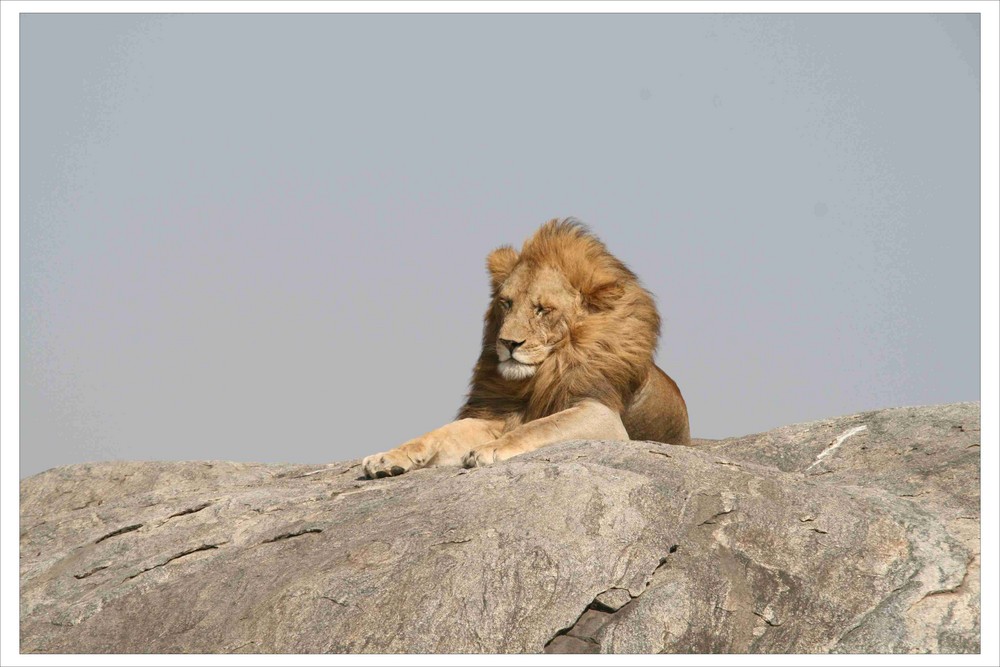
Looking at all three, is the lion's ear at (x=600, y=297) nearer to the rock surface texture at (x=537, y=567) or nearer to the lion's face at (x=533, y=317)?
the lion's face at (x=533, y=317)

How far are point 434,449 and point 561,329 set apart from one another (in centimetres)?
136

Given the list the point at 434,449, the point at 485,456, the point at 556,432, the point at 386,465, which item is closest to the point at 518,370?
the point at 556,432

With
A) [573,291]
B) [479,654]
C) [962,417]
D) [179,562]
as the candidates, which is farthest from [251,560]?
[962,417]

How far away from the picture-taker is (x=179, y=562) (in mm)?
6199

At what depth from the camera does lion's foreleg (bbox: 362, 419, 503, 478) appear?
23.8ft

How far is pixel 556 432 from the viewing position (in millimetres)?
7523

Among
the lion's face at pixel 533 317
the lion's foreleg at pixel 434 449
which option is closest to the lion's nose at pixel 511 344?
the lion's face at pixel 533 317

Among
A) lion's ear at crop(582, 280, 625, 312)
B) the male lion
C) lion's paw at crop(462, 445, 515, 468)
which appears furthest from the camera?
lion's ear at crop(582, 280, 625, 312)

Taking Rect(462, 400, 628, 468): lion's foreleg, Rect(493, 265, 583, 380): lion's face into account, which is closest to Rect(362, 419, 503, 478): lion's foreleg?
Rect(462, 400, 628, 468): lion's foreleg

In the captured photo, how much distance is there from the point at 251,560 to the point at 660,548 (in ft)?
6.78

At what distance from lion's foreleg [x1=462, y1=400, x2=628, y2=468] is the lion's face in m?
0.51

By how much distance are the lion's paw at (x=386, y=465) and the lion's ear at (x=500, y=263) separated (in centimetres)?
195

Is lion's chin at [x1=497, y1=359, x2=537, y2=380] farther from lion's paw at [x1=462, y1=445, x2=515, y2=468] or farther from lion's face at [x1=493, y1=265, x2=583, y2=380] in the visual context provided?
lion's paw at [x1=462, y1=445, x2=515, y2=468]

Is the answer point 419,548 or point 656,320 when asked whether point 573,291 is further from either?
point 419,548
